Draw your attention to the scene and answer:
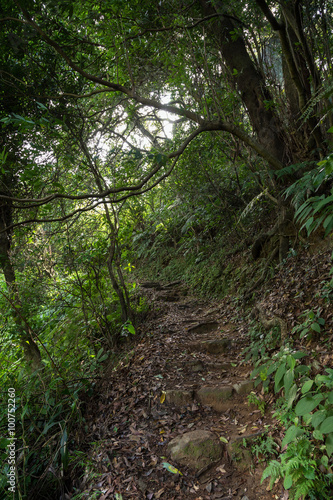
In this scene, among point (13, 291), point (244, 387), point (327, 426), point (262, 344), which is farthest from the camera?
point (13, 291)

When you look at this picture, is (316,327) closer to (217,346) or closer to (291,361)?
(291,361)

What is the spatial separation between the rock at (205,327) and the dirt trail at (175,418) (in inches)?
7.0

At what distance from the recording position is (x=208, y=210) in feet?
26.4

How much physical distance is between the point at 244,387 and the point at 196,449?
0.90 m

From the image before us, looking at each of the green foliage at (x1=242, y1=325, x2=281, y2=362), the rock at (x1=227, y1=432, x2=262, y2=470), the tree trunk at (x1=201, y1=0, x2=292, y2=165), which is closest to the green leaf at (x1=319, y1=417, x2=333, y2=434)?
the rock at (x1=227, y1=432, x2=262, y2=470)

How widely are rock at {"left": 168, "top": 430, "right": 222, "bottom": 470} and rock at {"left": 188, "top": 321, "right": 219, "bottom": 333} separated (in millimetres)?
2519

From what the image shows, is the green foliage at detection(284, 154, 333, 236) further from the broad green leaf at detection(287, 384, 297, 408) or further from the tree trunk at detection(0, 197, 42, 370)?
the tree trunk at detection(0, 197, 42, 370)

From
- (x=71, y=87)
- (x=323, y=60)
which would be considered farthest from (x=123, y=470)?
(x=323, y=60)

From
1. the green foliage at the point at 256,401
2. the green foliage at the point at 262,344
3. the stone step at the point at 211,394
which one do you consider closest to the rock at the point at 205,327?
the green foliage at the point at 262,344

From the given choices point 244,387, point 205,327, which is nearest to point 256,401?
point 244,387

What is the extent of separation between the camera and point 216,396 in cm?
332

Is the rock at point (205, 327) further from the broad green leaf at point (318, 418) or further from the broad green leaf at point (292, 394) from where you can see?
the broad green leaf at point (318, 418)

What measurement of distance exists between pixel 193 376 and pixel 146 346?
3.10 ft

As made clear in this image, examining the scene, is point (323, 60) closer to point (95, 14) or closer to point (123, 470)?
point (95, 14)
